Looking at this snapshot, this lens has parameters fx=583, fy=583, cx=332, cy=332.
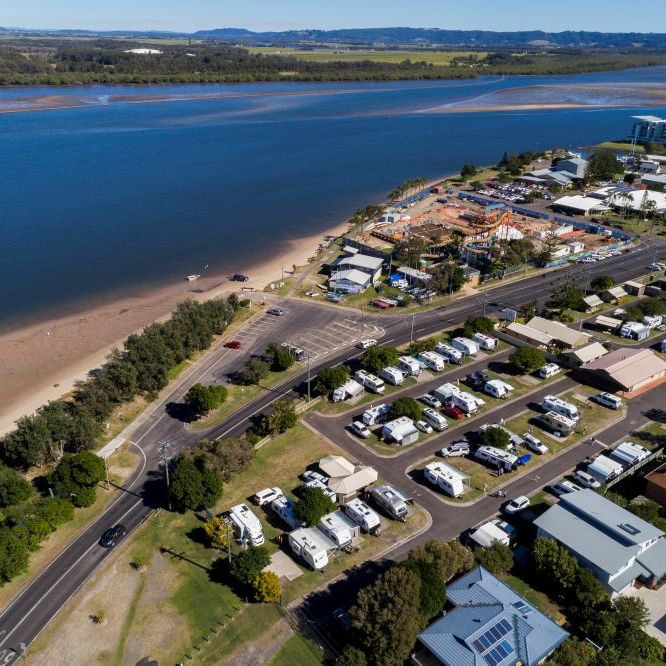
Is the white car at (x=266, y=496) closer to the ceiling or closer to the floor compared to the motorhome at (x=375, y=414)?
closer to the floor

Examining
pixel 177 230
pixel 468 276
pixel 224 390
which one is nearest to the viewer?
pixel 224 390

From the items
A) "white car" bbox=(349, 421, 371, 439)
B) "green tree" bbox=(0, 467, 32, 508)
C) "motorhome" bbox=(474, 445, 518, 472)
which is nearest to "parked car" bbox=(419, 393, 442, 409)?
"white car" bbox=(349, 421, 371, 439)

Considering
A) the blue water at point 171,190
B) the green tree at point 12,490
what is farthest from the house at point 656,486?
the blue water at point 171,190

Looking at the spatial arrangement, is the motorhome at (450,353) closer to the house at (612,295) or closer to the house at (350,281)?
the house at (350,281)

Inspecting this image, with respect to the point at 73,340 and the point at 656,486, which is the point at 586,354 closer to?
the point at 656,486

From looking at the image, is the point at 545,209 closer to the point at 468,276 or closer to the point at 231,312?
the point at 468,276

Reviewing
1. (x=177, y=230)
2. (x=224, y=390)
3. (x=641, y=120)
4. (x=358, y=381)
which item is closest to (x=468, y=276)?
(x=358, y=381)

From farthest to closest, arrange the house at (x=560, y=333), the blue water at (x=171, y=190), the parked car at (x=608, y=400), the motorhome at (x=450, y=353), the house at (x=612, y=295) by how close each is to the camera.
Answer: the blue water at (x=171, y=190) → the house at (x=612, y=295) → the house at (x=560, y=333) → the motorhome at (x=450, y=353) → the parked car at (x=608, y=400)
